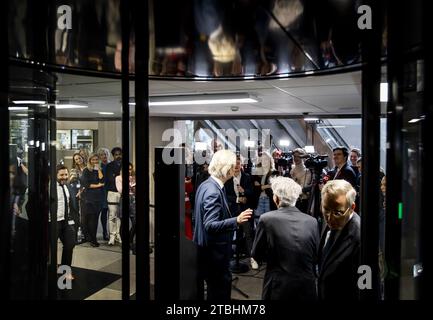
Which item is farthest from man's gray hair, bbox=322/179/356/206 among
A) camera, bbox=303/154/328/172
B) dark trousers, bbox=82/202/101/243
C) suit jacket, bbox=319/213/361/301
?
dark trousers, bbox=82/202/101/243

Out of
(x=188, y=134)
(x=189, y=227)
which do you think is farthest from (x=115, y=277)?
(x=188, y=134)

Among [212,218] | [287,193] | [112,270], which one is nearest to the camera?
[287,193]

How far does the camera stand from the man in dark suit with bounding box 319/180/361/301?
1.62m

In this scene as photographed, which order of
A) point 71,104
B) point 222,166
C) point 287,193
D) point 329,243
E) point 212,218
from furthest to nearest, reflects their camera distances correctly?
point 71,104
point 222,166
point 212,218
point 287,193
point 329,243

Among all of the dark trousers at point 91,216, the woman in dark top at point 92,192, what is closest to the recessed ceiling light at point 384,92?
the woman in dark top at point 92,192

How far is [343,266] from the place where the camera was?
1635 millimetres

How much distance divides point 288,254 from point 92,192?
3.29 metres

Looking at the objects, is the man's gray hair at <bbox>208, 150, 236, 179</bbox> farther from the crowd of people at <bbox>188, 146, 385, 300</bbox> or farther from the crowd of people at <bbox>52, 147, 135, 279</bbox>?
the crowd of people at <bbox>52, 147, 135, 279</bbox>

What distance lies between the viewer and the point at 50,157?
2.56 meters

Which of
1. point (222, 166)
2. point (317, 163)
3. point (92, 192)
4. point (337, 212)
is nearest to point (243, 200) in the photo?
point (317, 163)

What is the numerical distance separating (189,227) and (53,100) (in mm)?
1729

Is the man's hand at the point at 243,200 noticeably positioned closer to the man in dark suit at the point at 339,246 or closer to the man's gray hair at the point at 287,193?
the man's gray hair at the point at 287,193

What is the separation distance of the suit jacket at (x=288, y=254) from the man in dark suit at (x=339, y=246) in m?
0.07

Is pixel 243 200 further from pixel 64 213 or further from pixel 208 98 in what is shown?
pixel 64 213
